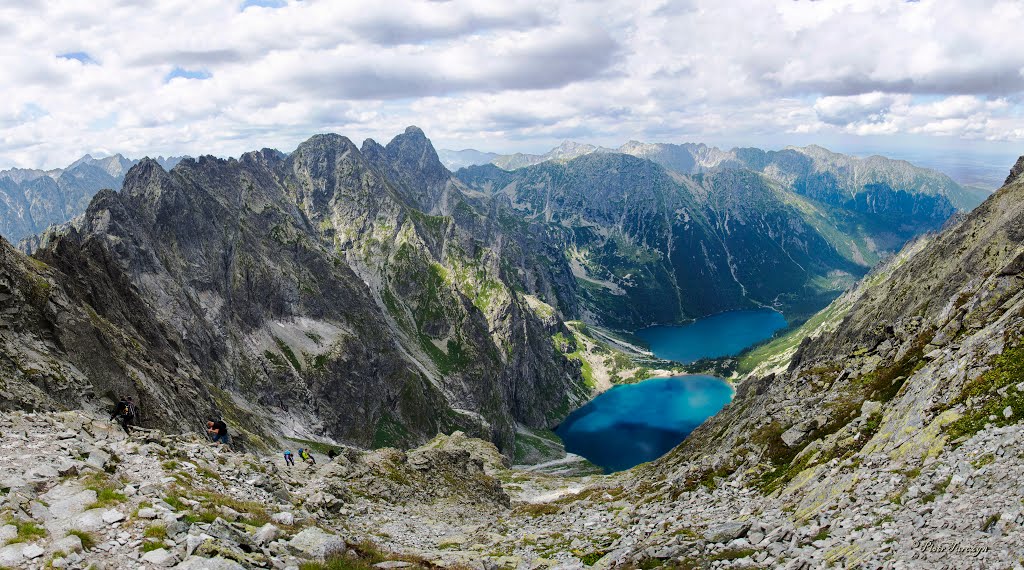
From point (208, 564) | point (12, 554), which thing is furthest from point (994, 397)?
point (12, 554)

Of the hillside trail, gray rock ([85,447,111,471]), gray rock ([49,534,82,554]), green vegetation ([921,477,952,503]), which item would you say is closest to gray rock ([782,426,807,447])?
the hillside trail

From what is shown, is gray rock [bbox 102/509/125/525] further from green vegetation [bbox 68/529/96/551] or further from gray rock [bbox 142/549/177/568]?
gray rock [bbox 142/549/177/568]

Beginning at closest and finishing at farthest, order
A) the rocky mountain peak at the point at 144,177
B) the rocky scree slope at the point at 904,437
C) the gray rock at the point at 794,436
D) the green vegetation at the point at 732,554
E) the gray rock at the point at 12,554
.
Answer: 1. the gray rock at the point at 12,554
2. the rocky scree slope at the point at 904,437
3. the green vegetation at the point at 732,554
4. the gray rock at the point at 794,436
5. the rocky mountain peak at the point at 144,177

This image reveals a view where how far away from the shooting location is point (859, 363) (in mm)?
49062

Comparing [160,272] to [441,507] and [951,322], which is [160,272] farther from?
[951,322]

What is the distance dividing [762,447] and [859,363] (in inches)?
570

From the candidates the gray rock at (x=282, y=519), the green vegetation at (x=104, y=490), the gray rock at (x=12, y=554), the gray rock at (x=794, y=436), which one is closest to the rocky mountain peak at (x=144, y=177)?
the green vegetation at (x=104, y=490)

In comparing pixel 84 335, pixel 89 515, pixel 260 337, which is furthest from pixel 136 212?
pixel 89 515

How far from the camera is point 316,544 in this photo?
2230 centimetres

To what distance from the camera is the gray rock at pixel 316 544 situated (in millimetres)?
21703

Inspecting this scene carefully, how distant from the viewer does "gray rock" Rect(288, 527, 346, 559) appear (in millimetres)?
21703

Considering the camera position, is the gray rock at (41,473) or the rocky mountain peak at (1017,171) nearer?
the gray rock at (41,473)

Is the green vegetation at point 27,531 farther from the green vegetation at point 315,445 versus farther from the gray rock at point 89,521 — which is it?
the green vegetation at point 315,445

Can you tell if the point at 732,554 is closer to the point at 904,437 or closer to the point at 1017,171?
the point at 904,437
